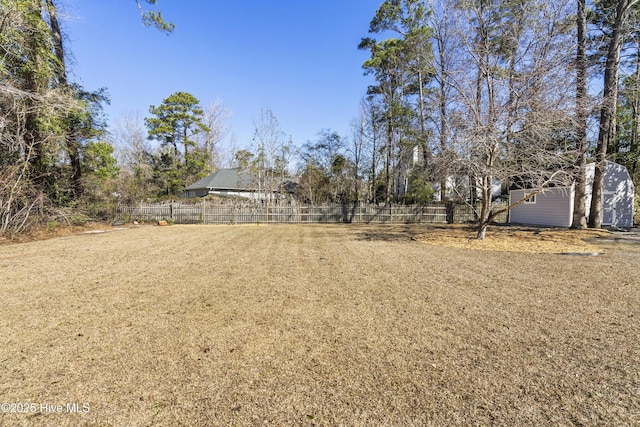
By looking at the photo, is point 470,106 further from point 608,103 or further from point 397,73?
point 397,73

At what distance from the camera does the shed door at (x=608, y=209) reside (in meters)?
13.3

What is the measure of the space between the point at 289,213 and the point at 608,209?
52.8 ft

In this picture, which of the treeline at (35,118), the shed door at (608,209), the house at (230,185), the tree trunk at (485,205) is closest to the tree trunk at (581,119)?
the tree trunk at (485,205)

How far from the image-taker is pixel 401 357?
256 centimetres

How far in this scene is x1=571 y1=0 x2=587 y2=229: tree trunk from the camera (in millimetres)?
8094

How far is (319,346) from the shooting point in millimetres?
2758

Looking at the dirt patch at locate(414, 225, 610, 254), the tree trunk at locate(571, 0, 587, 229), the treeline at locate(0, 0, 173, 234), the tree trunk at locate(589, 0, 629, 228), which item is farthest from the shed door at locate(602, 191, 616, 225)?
the treeline at locate(0, 0, 173, 234)

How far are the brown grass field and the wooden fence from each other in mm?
11541

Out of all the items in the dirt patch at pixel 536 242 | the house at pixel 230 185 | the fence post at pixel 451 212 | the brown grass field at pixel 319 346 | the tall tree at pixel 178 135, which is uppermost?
the tall tree at pixel 178 135

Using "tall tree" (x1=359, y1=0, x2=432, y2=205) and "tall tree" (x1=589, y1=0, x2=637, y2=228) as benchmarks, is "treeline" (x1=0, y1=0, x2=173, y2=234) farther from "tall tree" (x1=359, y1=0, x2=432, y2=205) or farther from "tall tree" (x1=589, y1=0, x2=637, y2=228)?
"tall tree" (x1=589, y1=0, x2=637, y2=228)

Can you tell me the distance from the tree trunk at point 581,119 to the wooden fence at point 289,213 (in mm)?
6828

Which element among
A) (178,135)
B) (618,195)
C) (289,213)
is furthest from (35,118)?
(618,195)

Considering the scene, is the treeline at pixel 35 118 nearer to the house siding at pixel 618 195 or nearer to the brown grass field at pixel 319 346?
the brown grass field at pixel 319 346

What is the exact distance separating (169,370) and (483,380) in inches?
99.1
